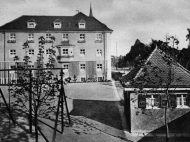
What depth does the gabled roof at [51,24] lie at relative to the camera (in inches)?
1225

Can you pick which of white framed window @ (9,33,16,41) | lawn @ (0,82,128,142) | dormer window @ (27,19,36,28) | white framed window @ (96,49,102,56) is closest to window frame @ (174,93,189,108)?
lawn @ (0,82,128,142)

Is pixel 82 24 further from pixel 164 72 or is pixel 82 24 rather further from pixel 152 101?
pixel 152 101

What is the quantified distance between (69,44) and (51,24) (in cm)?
529

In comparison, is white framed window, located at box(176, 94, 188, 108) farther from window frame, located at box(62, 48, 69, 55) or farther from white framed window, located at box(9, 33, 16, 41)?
white framed window, located at box(9, 33, 16, 41)

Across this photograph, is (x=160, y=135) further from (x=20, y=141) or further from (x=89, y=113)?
(x=20, y=141)

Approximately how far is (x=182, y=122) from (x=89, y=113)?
6926 mm

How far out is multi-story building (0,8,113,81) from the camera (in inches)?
1219

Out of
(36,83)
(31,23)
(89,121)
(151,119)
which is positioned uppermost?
(31,23)

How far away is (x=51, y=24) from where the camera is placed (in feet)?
107

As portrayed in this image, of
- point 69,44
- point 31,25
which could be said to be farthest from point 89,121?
point 31,25

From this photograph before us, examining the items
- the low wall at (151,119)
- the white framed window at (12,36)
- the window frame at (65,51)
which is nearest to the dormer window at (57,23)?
the window frame at (65,51)

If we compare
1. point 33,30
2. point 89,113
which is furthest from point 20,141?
point 33,30

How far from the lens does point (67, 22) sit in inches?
1297

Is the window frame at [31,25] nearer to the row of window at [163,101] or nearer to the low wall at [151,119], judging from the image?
the row of window at [163,101]
